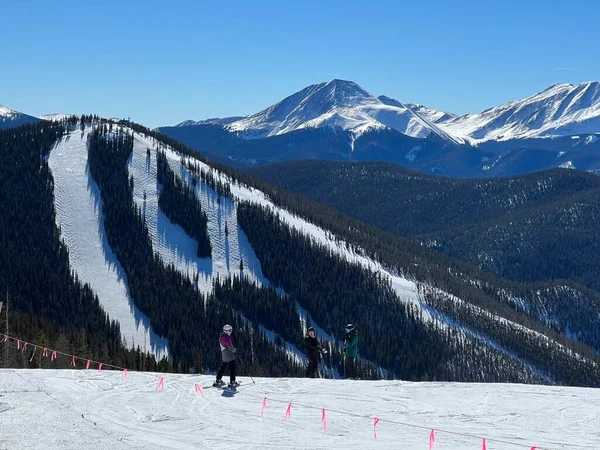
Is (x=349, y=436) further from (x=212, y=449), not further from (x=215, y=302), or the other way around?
(x=215, y=302)

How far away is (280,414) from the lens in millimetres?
29766

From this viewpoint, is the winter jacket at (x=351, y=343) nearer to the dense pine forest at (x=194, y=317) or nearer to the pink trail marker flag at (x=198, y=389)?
the pink trail marker flag at (x=198, y=389)

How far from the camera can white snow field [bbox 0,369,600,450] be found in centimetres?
2548

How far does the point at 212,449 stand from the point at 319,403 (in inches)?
336

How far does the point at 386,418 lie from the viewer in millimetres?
29469

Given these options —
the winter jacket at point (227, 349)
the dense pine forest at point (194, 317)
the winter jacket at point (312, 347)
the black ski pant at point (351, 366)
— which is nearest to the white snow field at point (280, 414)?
the winter jacket at point (227, 349)

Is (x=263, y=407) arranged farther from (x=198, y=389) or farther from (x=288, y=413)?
(x=198, y=389)

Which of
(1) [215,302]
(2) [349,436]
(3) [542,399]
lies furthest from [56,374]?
(1) [215,302]

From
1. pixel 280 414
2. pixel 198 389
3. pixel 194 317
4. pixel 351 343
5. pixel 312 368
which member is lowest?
pixel 194 317

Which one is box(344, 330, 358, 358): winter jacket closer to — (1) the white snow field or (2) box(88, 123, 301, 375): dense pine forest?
(1) the white snow field

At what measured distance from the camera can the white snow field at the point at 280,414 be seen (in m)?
25.5

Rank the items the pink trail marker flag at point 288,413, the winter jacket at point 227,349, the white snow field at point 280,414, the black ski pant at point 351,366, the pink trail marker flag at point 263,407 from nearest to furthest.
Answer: the white snow field at point 280,414
the pink trail marker flag at point 288,413
the pink trail marker flag at point 263,407
the winter jacket at point 227,349
the black ski pant at point 351,366

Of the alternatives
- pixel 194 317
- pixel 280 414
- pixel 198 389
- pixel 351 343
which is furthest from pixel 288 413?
pixel 194 317

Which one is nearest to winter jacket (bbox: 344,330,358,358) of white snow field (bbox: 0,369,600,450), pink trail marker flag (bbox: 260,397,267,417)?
white snow field (bbox: 0,369,600,450)
